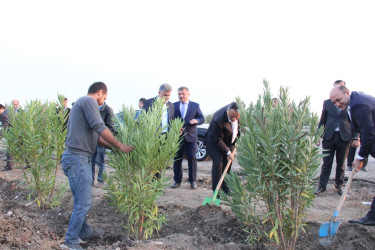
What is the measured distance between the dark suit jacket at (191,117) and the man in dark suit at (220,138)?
42.2 inches

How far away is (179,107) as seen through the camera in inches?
301

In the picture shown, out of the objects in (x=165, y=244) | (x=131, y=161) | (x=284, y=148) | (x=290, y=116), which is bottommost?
(x=165, y=244)

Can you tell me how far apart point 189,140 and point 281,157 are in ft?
12.5

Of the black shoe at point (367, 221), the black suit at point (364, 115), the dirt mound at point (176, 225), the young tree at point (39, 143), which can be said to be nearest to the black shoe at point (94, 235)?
the dirt mound at point (176, 225)

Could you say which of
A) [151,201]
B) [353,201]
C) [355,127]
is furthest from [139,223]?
[353,201]

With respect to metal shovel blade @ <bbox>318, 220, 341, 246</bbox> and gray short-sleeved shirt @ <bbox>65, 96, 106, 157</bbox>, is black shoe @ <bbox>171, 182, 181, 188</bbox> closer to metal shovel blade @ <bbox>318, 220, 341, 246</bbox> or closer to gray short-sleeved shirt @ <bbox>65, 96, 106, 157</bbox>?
gray short-sleeved shirt @ <bbox>65, 96, 106, 157</bbox>

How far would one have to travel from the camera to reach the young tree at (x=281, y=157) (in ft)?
11.5

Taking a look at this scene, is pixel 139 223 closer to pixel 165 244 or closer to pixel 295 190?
pixel 165 244

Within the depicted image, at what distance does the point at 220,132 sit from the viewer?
6090 millimetres

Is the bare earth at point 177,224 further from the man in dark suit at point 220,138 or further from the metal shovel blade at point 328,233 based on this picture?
the man in dark suit at point 220,138

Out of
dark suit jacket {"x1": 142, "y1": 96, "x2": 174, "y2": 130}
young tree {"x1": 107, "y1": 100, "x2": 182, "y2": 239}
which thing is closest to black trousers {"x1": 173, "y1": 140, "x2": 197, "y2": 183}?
dark suit jacket {"x1": 142, "y1": 96, "x2": 174, "y2": 130}

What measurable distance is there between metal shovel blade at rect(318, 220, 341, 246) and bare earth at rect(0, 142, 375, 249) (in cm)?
14

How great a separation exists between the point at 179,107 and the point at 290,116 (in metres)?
4.27

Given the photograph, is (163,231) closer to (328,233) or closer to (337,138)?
(328,233)
